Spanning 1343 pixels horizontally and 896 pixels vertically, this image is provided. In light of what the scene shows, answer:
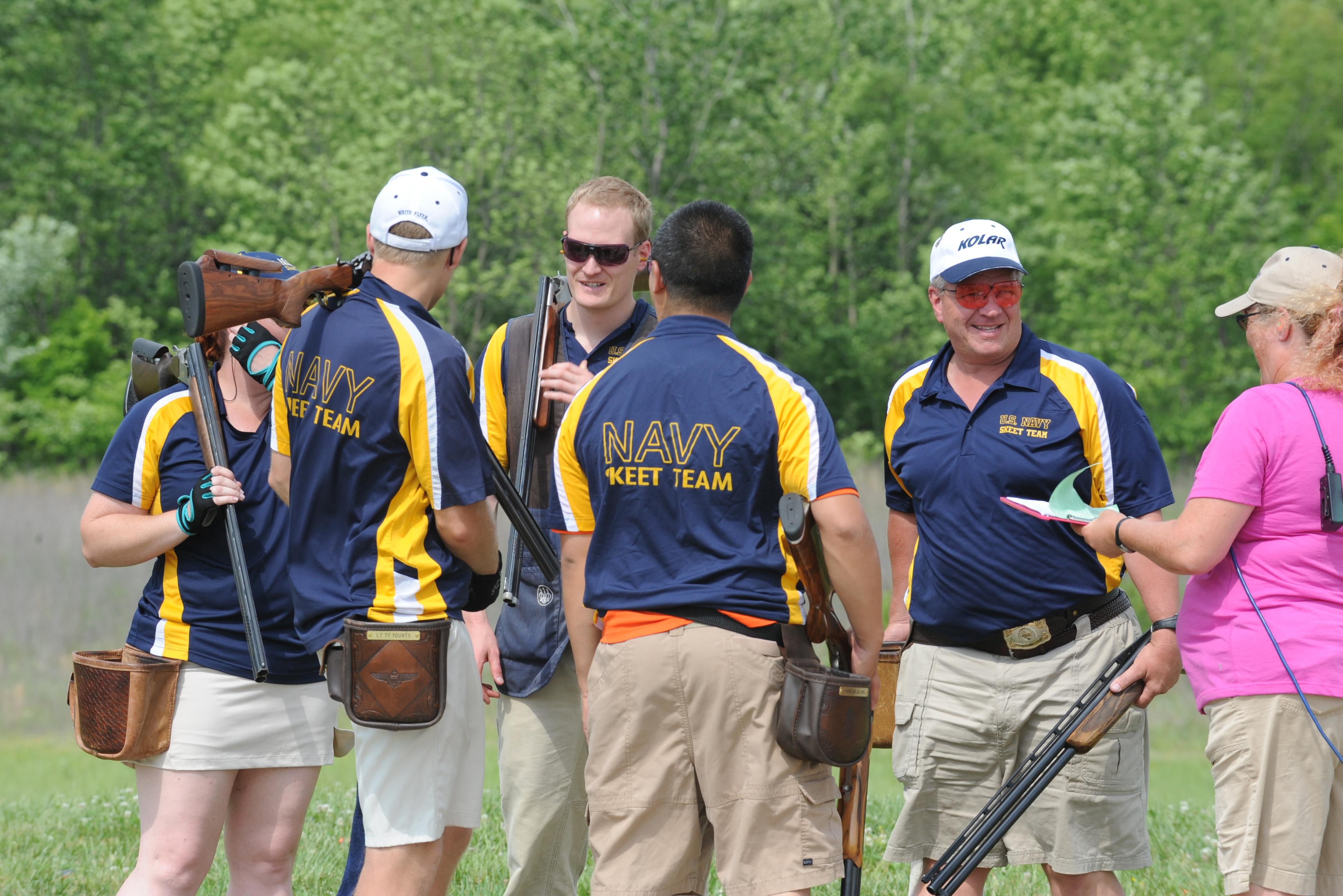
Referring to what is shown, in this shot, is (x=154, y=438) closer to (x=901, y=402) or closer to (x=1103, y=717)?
(x=901, y=402)

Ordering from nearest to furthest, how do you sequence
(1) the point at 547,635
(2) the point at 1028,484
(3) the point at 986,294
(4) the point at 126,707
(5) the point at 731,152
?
(4) the point at 126,707 < (2) the point at 1028,484 < (3) the point at 986,294 < (1) the point at 547,635 < (5) the point at 731,152

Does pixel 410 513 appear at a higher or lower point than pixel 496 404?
lower

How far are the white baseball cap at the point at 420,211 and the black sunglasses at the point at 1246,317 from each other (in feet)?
7.09

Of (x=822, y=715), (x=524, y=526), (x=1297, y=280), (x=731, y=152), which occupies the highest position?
(x=731, y=152)

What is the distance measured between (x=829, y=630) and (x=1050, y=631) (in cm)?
83

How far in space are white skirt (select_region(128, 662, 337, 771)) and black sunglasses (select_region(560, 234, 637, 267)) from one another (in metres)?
1.52

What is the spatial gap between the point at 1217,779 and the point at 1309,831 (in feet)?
0.81

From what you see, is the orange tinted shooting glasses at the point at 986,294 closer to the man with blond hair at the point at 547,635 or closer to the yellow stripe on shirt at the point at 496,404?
the man with blond hair at the point at 547,635

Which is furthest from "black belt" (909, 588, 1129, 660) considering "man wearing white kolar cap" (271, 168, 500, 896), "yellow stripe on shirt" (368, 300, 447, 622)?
"yellow stripe on shirt" (368, 300, 447, 622)

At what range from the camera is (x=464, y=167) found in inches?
886

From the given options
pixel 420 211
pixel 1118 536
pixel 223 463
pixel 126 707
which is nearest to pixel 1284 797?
pixel 1118 536

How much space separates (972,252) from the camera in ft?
13.1

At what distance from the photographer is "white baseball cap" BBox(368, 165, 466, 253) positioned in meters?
3.45

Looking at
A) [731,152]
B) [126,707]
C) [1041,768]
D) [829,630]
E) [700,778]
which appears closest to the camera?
[700,778]
